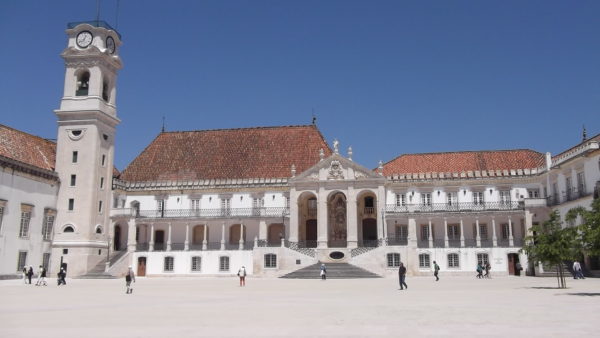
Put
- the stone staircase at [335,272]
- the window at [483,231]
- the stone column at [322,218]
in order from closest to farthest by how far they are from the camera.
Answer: the stone staircase at [335,272], the stone column at [322,218], the window at [483,231]

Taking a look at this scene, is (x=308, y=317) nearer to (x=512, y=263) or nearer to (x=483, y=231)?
(x=512, y=263)

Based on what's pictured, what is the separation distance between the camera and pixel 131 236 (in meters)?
45.9

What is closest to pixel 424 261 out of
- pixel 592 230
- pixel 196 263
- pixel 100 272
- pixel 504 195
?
pixel 504 195

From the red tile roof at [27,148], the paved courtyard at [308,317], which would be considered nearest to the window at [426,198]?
the paved courtyard at [308,317]

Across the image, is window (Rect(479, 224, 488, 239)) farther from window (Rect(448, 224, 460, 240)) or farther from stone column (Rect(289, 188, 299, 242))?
stone column (Rect(289, 188, 299, 242))

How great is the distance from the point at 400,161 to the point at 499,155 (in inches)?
337

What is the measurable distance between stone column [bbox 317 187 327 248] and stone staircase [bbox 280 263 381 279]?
2974 mm

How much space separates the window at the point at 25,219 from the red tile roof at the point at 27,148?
3.35m

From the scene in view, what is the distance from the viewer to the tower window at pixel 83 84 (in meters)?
44.7

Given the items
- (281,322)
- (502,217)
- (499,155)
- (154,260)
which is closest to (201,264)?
(154,260)

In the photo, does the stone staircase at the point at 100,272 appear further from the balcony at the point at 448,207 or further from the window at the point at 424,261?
the window at the point at 424,261

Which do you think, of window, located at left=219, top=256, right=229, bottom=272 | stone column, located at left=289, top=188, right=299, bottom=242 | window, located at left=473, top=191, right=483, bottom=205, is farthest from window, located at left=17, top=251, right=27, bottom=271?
window, located at left=473, top=191, right=483, bottom=205

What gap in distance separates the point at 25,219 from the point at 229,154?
61.4 feet

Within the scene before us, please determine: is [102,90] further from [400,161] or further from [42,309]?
[42,309]
